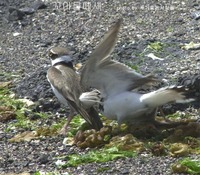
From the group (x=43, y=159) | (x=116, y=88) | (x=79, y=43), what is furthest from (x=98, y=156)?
(x=79, y=43)

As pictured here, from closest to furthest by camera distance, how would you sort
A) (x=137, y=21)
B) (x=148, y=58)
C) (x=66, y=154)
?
(x=66, y=154), (x=148, y=58), (x=137, y=21)

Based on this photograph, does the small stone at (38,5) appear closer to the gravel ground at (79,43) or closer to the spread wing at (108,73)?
the gravel ground at (79,43)

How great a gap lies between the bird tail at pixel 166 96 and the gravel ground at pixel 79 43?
2.45ft

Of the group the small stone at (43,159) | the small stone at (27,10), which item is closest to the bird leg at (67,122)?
the small stone at (43,159)

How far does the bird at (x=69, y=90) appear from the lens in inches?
364

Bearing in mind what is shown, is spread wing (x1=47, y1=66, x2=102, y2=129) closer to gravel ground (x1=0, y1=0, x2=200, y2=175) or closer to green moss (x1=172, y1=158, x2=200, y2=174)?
gravel ground (x1=0, y1=0, x2=200, y2=175)

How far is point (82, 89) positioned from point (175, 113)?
1.28 meters

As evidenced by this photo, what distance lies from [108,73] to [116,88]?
233 mm

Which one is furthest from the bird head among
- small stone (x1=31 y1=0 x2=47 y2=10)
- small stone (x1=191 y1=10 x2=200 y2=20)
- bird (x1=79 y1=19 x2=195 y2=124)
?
small stone (x1=31 y1=0 x2=47 y2=10)

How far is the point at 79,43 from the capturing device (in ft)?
43.0

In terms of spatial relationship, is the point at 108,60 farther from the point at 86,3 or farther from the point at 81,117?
the point at 86,3

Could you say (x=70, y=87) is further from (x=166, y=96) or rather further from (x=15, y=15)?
(x=15, y=15)

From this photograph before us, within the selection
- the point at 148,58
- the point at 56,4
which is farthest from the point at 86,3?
the point at 148,58

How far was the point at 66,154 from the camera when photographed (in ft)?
28.2
